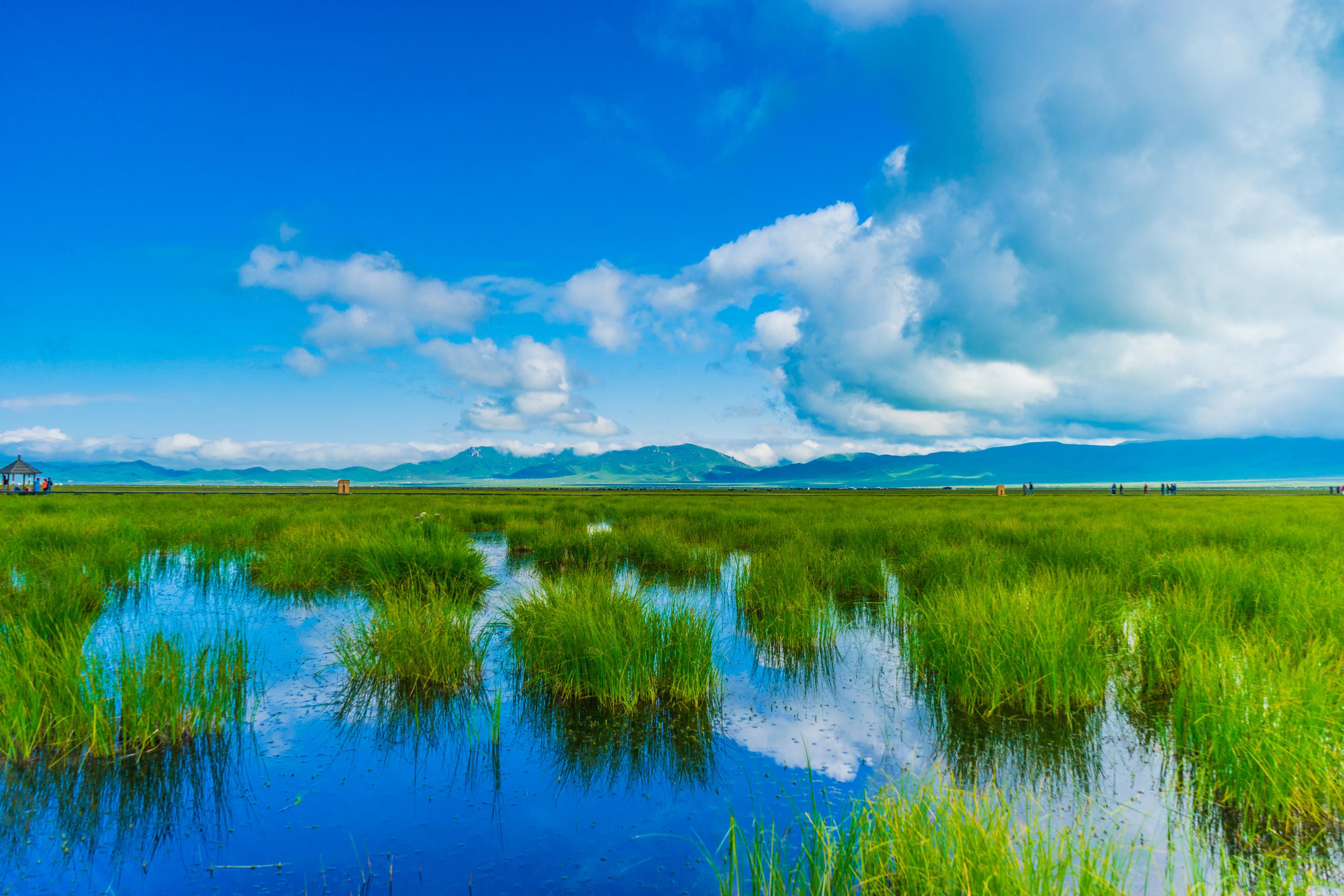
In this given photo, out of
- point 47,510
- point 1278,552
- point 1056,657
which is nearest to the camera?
point 1056,657

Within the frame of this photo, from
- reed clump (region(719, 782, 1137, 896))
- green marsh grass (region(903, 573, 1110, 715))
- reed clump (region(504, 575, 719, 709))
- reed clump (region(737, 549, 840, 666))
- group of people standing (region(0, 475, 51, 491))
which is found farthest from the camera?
group of people standing (region(0, 475, 51, 491))

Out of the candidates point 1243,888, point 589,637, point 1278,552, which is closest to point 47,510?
point 589,637

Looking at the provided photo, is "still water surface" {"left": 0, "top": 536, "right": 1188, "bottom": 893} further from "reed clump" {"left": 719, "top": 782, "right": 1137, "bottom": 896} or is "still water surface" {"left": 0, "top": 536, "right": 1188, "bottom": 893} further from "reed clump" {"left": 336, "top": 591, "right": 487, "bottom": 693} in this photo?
"reed clump" {"left": 719, "top": 782, "right": 1137, "bottom": 896}

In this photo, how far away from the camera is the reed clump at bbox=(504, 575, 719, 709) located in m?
6.28

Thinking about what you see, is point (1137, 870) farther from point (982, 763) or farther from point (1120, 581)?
point (1120, 581)

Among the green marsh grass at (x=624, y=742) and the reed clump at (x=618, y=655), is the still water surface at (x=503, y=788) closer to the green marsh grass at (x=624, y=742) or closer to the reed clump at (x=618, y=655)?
the green marsh grass at (x=624, y=742)

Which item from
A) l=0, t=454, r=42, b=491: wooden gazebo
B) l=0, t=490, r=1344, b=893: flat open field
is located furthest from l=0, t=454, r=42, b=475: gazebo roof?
l=0, t=490, r=1344, b=893: flat open field

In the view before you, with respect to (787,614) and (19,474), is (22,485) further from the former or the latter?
(787,614)

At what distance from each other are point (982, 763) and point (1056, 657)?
184 cm

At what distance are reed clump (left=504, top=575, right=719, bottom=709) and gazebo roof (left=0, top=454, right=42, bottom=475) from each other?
80961 mm

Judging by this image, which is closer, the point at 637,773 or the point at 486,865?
the point at 486,865

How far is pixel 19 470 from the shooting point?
2402 inches

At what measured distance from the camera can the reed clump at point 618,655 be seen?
6281 millimetres

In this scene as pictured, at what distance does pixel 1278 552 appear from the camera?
11984 millimetres
